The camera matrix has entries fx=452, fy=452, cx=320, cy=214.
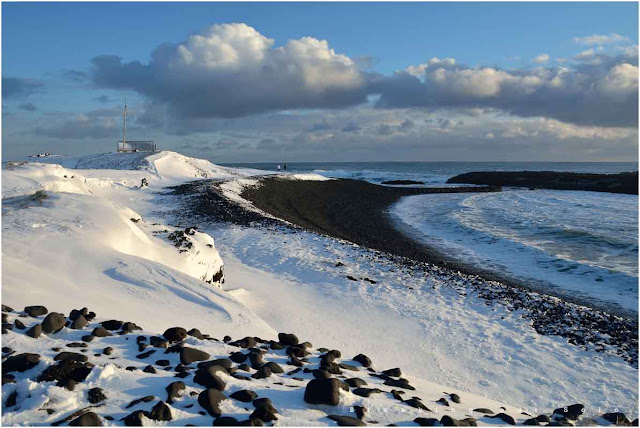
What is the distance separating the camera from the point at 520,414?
558 cm

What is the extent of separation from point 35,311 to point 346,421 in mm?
4342

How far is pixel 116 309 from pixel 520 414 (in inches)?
232

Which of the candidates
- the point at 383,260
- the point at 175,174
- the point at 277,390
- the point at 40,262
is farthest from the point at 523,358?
the point at 175,174

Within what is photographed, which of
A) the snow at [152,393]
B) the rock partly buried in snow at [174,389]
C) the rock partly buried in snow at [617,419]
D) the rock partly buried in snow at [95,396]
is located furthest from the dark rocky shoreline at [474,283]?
the rock partly buried in snow at [95,396]

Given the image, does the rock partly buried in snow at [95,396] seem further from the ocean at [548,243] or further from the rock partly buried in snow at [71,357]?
the ocean at [548,243]

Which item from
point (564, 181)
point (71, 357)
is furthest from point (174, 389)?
point (564, 181)

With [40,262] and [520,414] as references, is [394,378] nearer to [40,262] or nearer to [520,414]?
[520,414]

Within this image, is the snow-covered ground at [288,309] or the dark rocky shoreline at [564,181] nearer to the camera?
the snow-covered ground at [288,309]

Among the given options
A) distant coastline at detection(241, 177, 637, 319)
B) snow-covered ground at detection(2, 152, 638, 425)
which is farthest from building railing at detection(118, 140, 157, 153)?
snow-covered ground at detection(2, 152, 638, 425)

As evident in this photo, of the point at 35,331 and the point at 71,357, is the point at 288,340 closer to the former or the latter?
the point at 71,357

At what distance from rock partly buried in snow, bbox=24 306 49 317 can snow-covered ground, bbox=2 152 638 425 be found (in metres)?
0.40

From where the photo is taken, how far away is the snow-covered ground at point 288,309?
671 cm

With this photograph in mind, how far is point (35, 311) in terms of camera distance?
5.89 meters

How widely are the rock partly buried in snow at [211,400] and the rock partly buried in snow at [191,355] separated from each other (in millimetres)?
955
